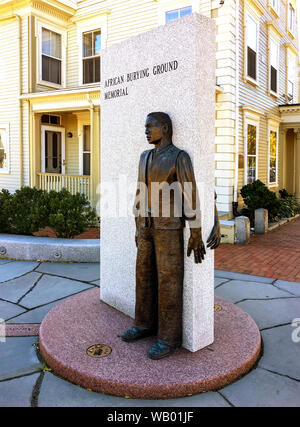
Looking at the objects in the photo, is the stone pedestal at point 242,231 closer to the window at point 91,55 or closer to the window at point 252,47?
the window at point 252,47

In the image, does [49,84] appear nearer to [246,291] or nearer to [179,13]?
[179,13]

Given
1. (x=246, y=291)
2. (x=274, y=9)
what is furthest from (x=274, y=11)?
(x=246, y=291)

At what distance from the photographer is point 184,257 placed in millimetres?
3119

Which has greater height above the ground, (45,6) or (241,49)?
(45,6)

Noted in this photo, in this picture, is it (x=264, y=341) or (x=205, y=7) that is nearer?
(x=264, y=341)

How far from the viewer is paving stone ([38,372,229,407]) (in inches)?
98.7

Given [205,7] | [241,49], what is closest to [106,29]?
[205,7]

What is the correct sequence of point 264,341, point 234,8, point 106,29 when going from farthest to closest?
point 106,29, point 234,8, point 264,341

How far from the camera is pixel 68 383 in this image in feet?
9.09

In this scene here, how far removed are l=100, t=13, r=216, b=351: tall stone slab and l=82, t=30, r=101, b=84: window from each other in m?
9.73

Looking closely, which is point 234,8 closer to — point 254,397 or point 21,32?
point 21,32

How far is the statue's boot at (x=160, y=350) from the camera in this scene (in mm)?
2957

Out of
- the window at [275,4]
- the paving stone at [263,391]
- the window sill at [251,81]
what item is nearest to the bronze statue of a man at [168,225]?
the paving stone at [263,391]

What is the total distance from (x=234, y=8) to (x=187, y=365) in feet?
33.4
